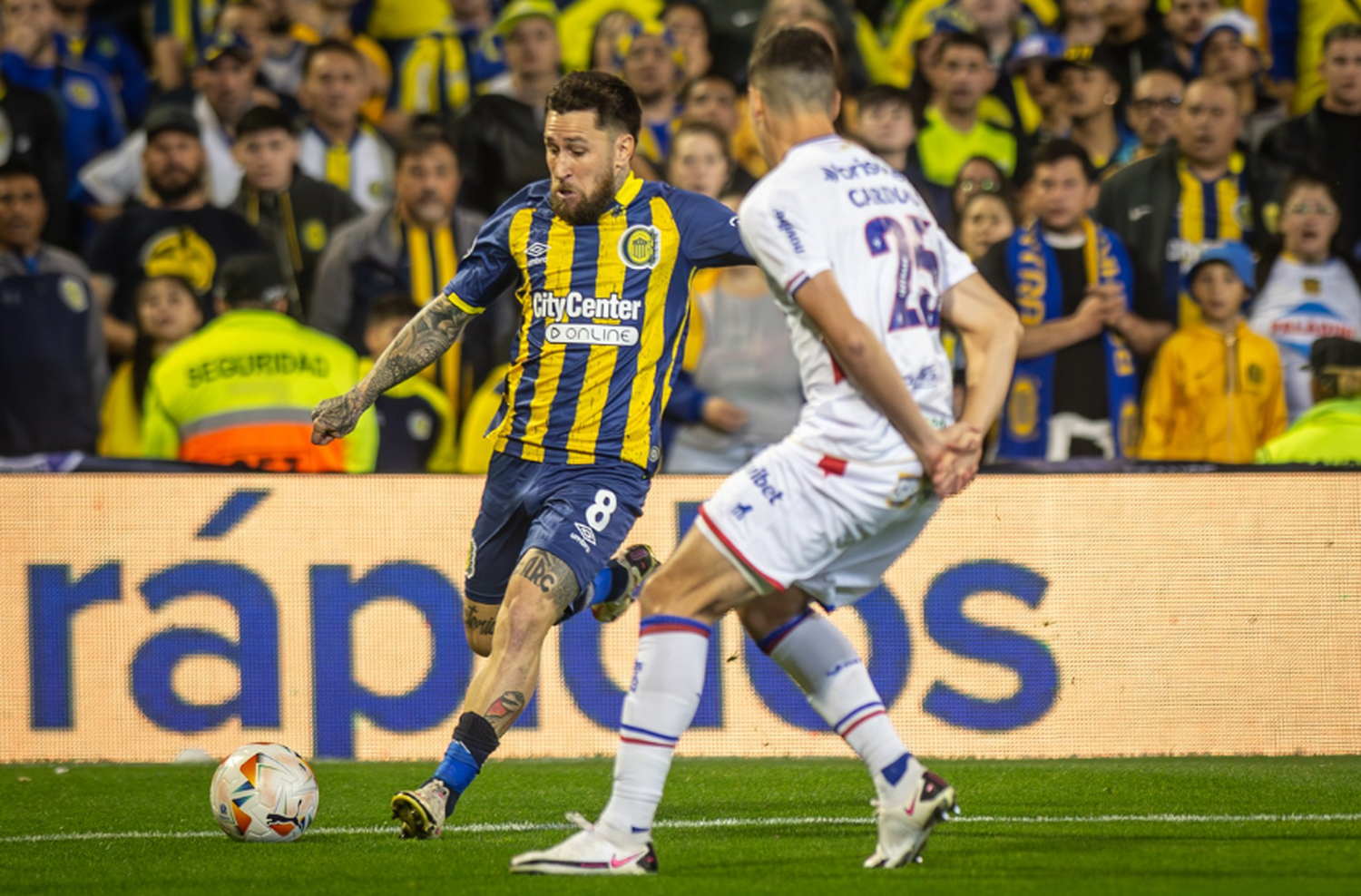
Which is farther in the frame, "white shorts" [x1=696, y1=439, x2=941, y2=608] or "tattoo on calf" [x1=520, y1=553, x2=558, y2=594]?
"tattoo on calf" [x1=520, y1=553, x2=558, y2=594]

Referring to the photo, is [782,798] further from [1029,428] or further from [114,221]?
[114,221]

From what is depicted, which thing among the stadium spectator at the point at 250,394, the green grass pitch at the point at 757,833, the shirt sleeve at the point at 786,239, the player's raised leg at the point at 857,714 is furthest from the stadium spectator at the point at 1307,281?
the shirt sleeve at the point at 786,239

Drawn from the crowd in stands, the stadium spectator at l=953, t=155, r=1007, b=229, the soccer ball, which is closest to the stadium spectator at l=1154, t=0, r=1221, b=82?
the crowd in stands

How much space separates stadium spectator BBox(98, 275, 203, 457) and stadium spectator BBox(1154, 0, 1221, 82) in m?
6.27

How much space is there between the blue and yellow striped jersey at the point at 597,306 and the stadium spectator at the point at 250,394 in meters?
3.07

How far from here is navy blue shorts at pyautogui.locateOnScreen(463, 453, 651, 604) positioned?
5.42 meters

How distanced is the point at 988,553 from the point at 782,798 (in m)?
1.84

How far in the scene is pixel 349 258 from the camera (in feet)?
31.7

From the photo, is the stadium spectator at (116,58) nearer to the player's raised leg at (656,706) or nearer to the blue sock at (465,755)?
the blue sock at (465,755)

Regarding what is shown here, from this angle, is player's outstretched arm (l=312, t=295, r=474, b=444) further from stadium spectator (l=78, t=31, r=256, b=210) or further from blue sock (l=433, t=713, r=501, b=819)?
stadium spectator (l=78, t=31, r=256, b=210)

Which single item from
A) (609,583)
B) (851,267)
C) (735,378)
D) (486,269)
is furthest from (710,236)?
(735,378)

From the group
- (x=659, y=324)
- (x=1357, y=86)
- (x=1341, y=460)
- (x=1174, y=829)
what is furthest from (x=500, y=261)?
(x=1357, y=86)

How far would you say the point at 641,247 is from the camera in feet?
18.8

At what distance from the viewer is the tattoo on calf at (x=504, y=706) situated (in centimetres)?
538
